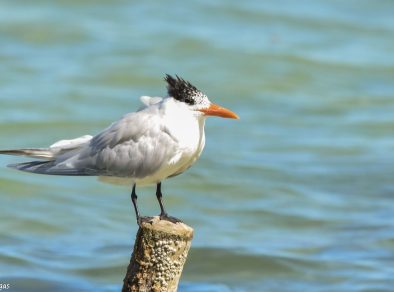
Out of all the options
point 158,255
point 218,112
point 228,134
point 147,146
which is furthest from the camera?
point 228,134

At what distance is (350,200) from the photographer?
1251 centimetres

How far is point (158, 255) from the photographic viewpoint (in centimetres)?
648

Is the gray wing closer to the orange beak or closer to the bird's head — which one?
the bird's head

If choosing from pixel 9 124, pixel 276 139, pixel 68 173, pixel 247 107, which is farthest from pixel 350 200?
pixel 68 173

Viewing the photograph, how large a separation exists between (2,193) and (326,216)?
4025 mm

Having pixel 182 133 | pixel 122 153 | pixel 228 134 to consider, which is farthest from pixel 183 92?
pixel 228 134

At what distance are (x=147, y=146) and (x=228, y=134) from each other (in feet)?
25.5

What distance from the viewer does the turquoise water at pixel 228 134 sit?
1024 cm

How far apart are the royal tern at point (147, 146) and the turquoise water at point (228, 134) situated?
2492mm

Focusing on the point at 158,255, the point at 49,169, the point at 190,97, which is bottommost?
the point at 158,255

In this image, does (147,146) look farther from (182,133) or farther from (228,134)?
(228,134)

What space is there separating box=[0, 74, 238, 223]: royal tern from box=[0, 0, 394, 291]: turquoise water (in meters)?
2.49

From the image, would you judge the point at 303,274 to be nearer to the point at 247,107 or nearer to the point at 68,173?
the point at 68,173

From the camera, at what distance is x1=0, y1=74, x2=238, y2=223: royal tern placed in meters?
6.85
